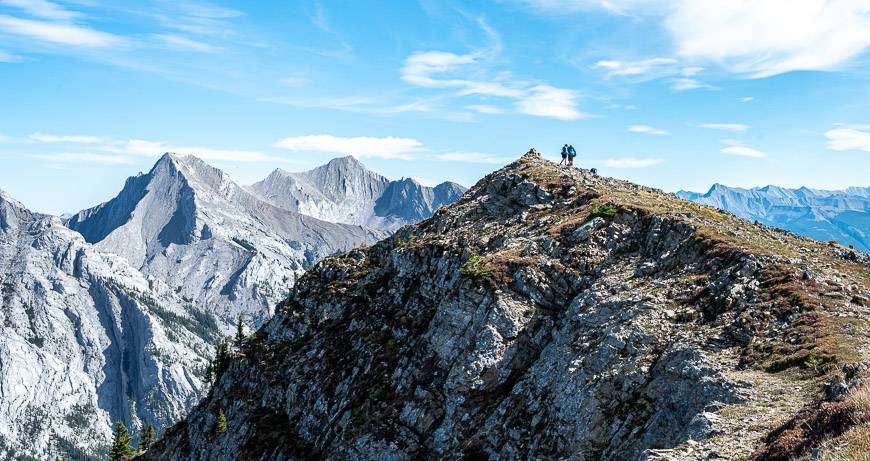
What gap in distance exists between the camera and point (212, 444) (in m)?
63.5

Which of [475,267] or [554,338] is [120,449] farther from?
[554,338]

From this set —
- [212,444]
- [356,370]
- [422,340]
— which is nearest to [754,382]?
[422,340]

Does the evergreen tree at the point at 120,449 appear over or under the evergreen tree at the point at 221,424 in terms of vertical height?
under

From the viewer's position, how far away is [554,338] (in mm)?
37594

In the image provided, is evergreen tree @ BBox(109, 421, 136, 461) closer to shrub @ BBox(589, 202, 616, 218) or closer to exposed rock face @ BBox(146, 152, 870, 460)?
exposed rock face @ BBox(146, 152, 870, 460)

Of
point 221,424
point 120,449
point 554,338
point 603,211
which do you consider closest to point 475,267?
point 554,338

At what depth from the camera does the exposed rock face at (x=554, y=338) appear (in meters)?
26.5

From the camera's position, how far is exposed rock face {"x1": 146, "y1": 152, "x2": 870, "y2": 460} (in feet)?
86.8

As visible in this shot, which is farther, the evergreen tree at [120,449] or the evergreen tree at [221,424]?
the evergreen tree at [120,449]

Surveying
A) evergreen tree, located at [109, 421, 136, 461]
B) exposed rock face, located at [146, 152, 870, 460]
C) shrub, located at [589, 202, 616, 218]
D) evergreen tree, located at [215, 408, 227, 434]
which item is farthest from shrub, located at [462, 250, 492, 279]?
evergreen tree, located at [109, 421, 136, 461]

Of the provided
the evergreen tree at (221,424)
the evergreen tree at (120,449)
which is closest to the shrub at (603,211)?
the evergreen tree at (221,424)

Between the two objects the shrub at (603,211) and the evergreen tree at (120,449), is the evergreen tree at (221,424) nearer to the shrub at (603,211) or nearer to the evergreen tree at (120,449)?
the shrub at (603,211)

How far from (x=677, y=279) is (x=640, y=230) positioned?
8.26 meters

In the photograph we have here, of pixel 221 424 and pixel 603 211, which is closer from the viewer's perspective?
pixel 603 211
